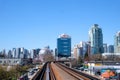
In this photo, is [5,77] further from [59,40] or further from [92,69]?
[59,40]

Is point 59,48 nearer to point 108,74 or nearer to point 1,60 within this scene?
point 1,60

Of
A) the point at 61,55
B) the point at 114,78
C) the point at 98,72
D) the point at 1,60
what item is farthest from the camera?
the point at 61,55

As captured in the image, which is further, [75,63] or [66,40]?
[66,40]

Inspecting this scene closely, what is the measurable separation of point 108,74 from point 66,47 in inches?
5390

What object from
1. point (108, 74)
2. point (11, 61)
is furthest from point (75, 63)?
point (108, 74)

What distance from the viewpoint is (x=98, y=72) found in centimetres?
7825

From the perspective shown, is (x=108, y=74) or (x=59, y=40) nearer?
(x=108, y=74)

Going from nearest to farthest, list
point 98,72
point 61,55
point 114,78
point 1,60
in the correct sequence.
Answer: point 114,78 → point 98,72 → point 1,60 → point 61,55

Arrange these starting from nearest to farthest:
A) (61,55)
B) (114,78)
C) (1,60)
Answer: (114,78)
(1,60)
(61,55)

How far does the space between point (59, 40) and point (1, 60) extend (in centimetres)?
6393

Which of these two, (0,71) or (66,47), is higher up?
(66,47)

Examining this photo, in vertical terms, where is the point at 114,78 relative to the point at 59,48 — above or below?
below

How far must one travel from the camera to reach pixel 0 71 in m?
55.5

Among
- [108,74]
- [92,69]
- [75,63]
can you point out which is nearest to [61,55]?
[75,63]
